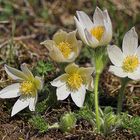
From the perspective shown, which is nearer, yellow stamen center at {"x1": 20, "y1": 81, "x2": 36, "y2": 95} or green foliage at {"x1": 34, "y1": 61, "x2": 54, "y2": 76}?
yellow stamen center at {"x1": 20, "y1": 81, "x2": 36, "y2": 95}

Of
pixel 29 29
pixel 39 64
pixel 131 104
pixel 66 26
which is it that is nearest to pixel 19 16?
pixel 29 29

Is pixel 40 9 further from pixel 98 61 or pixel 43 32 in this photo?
pixel 98 61

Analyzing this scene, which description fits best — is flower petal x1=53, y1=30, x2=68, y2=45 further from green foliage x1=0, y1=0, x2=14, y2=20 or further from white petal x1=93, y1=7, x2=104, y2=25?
green foliage x1=0, y1=0, x2=14, y2=20

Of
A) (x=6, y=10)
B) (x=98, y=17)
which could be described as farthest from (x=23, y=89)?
(x=6, y=10)

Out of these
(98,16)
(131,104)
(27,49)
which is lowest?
(131,104)

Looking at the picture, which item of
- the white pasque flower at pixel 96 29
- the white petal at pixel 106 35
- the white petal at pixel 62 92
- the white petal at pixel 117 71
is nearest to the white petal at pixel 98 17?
the white pasque flower at pixel 96 29

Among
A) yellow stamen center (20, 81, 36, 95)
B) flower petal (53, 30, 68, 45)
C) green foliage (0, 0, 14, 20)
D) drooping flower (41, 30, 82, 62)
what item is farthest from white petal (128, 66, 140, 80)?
green foliage (0, 0, 14, 20)

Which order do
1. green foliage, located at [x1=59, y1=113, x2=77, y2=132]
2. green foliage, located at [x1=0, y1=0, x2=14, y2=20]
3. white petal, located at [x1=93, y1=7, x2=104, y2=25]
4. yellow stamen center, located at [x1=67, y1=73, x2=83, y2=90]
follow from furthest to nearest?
1. green foliage, located at [x1=0, y1=0, x2=14, y2=20]
2. white petal, located at [x1=93, y1=7, x2=104, y2=25]
3. yellow stamen center, located at [x1=67, y1=73, x2=83, y2=90]
4. green foliage, located at [x1=59, y1=113, x2=77, y2=132]
